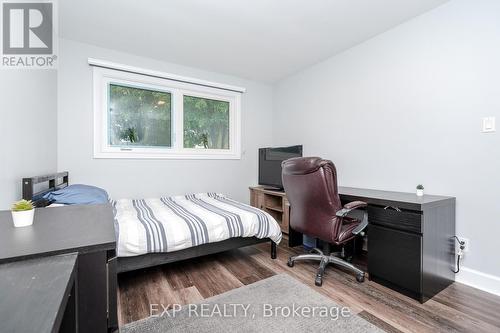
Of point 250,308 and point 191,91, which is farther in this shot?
point 191,91

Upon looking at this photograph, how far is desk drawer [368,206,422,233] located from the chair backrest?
0.34 m

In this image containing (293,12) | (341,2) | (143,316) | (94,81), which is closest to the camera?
(143,316)

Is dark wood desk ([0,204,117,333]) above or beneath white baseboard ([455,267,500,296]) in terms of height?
above

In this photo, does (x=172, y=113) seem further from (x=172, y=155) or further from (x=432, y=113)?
(x=432, y=113)


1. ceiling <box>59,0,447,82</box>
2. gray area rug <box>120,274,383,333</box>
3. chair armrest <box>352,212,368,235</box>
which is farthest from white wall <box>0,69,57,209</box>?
chair armrest <box>352,212,368,235</box>

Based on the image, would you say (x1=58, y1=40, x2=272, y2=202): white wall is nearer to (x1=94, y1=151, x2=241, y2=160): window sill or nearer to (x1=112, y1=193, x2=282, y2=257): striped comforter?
(x1=94, y1=151, x2=241, y2=160): window sill

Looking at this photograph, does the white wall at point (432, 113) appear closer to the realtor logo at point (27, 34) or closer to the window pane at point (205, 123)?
the window pane at point (205, 123)

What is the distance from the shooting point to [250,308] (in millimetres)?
1707

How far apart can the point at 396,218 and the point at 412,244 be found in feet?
0.71

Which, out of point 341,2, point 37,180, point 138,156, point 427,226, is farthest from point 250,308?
point 341,2

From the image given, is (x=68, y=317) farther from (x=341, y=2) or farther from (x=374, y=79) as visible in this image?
(x=374, y=79)

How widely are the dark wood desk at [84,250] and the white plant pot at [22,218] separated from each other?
0.02 metres

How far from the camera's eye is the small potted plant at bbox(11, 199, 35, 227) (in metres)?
0.94

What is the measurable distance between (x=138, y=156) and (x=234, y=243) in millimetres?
1864
